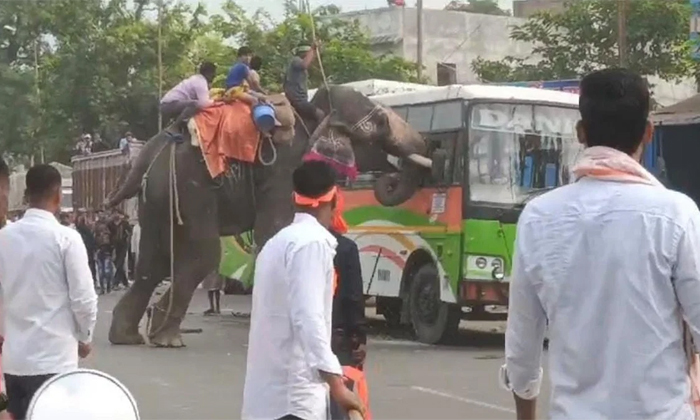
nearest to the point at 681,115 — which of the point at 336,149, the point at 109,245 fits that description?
the point at 336,149

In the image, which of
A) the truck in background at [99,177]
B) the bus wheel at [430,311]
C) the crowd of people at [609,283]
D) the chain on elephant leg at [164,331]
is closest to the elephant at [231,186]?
the chain on elephant leg at [164,331]

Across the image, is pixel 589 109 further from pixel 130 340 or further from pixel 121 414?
pixel 130 340

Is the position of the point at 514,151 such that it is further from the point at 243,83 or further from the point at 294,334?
the point at 294,334

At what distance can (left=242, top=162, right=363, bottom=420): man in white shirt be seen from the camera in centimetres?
529

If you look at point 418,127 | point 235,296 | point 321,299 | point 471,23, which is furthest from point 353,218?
point 471,23

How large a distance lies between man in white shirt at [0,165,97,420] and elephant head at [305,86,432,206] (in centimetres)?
891

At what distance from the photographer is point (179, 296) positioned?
15883 mm

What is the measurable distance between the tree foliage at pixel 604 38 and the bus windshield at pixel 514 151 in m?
14.6

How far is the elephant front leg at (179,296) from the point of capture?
15828mm

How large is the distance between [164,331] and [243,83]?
2.80m

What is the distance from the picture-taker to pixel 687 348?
3666 millimetres

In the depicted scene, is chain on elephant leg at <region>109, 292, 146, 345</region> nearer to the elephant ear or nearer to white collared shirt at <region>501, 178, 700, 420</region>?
the elephant ear

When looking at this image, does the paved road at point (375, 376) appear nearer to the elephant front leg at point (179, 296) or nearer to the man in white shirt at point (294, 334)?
the elephant front leg at point (179, 296)

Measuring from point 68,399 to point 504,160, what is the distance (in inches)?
437
